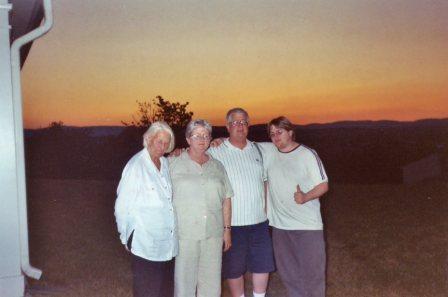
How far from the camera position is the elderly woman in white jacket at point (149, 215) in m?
3.14

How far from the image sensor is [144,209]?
10.3ft

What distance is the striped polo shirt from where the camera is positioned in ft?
12.9

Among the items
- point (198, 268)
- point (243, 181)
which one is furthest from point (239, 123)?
point (198, 268)

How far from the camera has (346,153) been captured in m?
40.8

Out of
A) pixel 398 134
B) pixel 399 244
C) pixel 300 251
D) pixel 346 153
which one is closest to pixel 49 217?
pixel 399 244

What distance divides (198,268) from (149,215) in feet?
2.18

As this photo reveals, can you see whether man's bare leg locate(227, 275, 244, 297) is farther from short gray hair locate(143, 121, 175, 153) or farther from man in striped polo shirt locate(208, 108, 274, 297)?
short gray hair locate(143, 121, 175, 153)

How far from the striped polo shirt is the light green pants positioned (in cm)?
39

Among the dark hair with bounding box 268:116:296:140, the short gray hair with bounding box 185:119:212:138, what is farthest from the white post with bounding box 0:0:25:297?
the dark hair with bounding box 268:116:296:140

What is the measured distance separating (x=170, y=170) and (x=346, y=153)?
38634mm

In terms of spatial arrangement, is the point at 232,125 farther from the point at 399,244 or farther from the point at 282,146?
the point at 399,244

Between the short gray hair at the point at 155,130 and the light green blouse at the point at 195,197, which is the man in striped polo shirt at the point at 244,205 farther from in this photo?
the short gray hair at the point at 155,130

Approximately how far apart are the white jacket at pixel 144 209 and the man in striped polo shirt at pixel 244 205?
0.86m

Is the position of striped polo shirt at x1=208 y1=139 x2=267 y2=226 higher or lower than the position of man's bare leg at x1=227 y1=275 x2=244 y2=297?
higher
